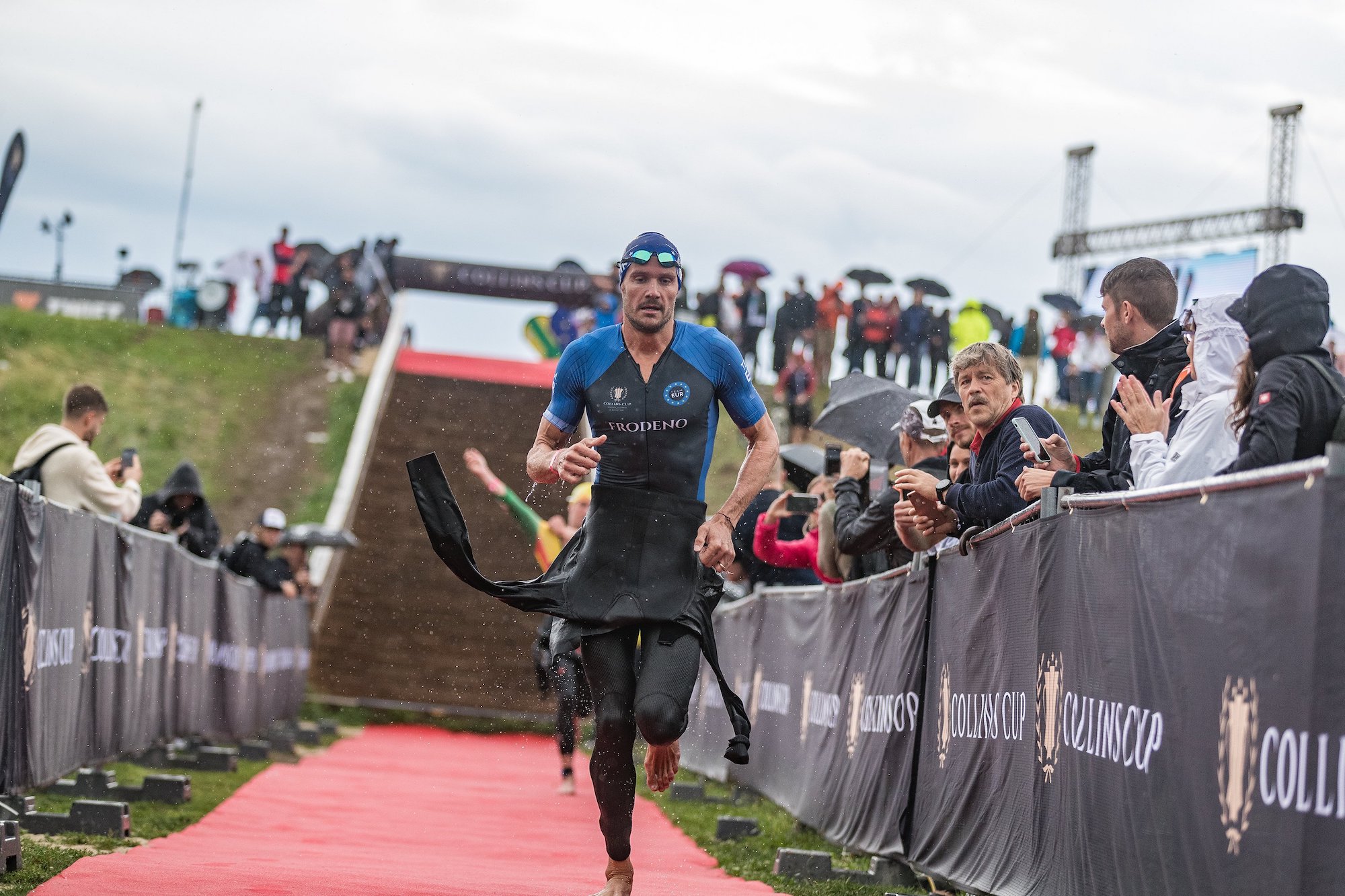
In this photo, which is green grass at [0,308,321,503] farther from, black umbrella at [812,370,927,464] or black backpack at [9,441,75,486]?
black umbrella at [812,370,927,464]

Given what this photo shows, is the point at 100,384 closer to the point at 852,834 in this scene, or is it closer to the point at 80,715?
the point at 80,715

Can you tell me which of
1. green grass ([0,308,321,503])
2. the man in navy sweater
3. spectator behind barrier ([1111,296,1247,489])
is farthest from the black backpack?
green grass ([0,308,321,503])

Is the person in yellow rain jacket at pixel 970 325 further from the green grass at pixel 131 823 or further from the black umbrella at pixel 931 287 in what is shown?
the green grass at pixel 131 823

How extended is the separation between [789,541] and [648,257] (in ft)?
19.6

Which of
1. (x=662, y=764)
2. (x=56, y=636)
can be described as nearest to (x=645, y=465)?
(x=662, y=764)

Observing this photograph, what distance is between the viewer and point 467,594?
28.3 meters

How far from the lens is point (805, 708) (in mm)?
11305

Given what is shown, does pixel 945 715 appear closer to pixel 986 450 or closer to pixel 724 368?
pixel 986 450

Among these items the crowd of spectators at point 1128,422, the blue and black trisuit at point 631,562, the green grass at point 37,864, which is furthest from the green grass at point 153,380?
the blue and black trisuit at point 631,562

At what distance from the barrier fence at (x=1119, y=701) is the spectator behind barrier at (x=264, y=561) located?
10811 mm

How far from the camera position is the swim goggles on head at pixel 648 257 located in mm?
6500

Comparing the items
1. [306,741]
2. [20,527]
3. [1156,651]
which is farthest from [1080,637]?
[306,741]

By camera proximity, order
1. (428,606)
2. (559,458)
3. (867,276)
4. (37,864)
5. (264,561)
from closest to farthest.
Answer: (559,458) < (37,864) < (264,561) < (428,606) < (867,276)

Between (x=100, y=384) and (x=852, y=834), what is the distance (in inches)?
1254
